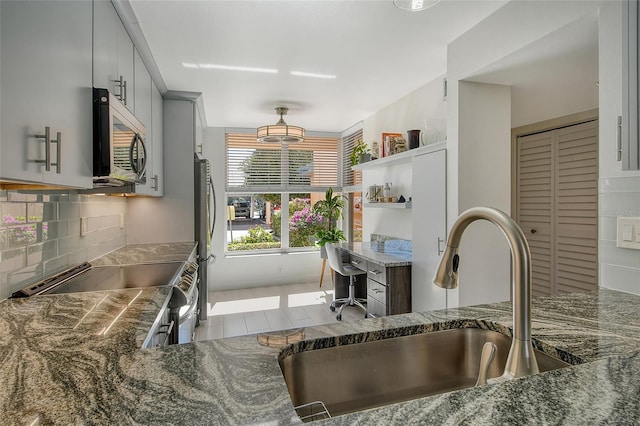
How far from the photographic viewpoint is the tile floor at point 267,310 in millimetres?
3711

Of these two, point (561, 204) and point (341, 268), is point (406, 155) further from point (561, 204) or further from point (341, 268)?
point (561, 204)

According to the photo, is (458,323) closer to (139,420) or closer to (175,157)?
(139,420)

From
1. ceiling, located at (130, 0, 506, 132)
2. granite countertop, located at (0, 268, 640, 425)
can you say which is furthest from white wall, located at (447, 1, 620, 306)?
granite countertop, located at (0, 268, 640, 425)

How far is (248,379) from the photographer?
720mm

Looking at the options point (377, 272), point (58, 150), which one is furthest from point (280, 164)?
point (58, 150)

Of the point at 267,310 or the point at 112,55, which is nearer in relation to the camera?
the point at 112,55

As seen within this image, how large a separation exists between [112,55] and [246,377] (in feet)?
6.21

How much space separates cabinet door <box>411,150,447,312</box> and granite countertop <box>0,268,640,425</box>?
1646mm

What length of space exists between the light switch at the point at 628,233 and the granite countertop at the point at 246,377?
14.5 inches

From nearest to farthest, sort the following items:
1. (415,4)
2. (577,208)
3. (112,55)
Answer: (415,4) < (112,55) < (577,208)

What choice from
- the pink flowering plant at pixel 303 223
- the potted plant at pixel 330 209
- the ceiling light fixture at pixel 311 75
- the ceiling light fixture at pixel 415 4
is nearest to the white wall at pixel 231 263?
the pink flowering plant at pixel 303 223

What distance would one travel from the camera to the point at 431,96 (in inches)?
136

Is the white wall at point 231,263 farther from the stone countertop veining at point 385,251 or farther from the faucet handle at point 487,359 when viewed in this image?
the faucet handle at point 487,359

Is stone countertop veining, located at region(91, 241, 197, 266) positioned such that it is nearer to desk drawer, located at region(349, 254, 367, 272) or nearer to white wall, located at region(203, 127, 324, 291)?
desk drawer, located at region(349, 254, 367, 272)
